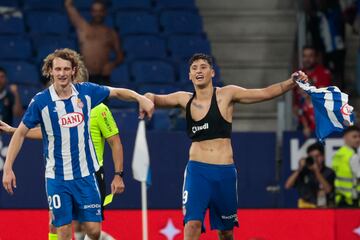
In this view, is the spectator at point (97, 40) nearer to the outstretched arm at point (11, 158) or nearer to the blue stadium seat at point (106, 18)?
the blue stadium seat at point (106, 18)

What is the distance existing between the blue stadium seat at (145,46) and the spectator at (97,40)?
26cm

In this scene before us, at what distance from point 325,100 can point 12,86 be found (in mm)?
6005

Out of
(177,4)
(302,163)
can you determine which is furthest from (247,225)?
(177,4)

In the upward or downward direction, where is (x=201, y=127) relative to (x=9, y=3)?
downward

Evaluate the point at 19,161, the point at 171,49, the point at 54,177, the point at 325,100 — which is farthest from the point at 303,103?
the point at 54,177

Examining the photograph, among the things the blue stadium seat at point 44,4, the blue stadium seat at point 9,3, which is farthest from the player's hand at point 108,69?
the blue stadium seat at point 9,3

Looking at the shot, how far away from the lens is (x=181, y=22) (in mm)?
19969

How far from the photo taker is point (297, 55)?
19.7 meters

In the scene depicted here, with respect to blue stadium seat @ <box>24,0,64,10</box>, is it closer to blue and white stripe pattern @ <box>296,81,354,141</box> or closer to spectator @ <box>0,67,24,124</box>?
spectator @ <box>0,67,24,124</box>

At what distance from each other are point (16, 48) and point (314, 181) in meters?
5.05

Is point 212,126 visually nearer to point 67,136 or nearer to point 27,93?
point 67,136

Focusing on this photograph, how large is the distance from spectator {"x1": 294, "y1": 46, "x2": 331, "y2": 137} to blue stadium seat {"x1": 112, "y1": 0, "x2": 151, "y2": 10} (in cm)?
285

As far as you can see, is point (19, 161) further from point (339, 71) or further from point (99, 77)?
point (339, 71)

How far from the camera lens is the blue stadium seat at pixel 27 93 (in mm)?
18516
